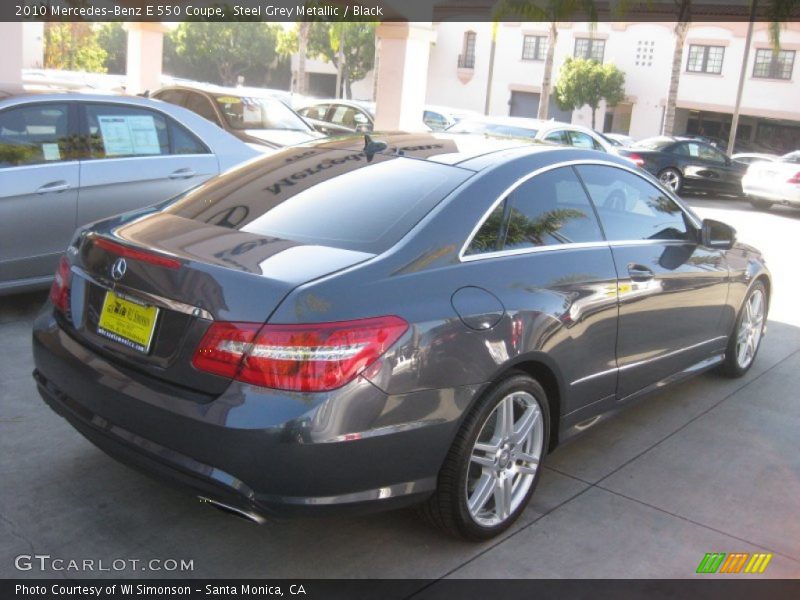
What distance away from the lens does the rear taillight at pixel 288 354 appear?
9.43 ft

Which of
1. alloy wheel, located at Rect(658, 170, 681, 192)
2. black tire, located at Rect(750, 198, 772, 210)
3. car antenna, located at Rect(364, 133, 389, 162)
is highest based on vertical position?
car antenna, located at Rect(364, 133, 389, 162)

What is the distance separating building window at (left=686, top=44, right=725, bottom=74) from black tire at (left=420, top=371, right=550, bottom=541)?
4109cm

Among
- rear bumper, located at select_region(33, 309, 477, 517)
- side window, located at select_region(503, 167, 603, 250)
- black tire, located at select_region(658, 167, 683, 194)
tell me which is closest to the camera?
rear bumper, located at select_region(33, 309, 477, 517)

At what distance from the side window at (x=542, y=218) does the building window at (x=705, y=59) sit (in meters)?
40.0

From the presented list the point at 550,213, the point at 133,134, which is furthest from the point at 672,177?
the point at 550,213

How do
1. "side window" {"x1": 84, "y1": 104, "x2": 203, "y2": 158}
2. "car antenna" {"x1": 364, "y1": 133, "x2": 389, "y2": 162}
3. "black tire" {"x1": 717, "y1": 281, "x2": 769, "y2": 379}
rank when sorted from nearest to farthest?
1. "car antenna" {"x1": 364, "y1": 133, "x2": 389, "y2": 162}
2. "black tire" {"x1": 717, "y1": 281, "x2": 769, "y2": 379}
3. "side window" {"x1": 84, "y1": 104, "x2": 203, "y2": 158}

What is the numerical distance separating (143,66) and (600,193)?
15788 millimetres

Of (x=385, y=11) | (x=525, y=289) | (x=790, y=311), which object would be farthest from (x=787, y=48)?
(x=525, y=289)

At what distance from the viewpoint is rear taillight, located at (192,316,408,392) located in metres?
2.88

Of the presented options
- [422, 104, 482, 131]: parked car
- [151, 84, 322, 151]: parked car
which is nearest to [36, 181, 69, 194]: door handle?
[151, 84, 322, 151]: parked car

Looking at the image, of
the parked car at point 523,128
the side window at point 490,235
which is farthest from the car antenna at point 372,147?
the parked car at point 523,128

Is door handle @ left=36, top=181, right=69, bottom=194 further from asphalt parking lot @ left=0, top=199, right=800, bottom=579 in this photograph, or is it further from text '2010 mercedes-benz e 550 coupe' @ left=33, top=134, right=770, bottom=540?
text '2010 mercedes-benz e 550 coupe' @ left=33, top=134, right=770, bottom=540

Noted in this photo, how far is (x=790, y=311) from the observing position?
26.7 feet

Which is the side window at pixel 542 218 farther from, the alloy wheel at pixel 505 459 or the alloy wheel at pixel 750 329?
the alloy wheel at pixel 750 329
